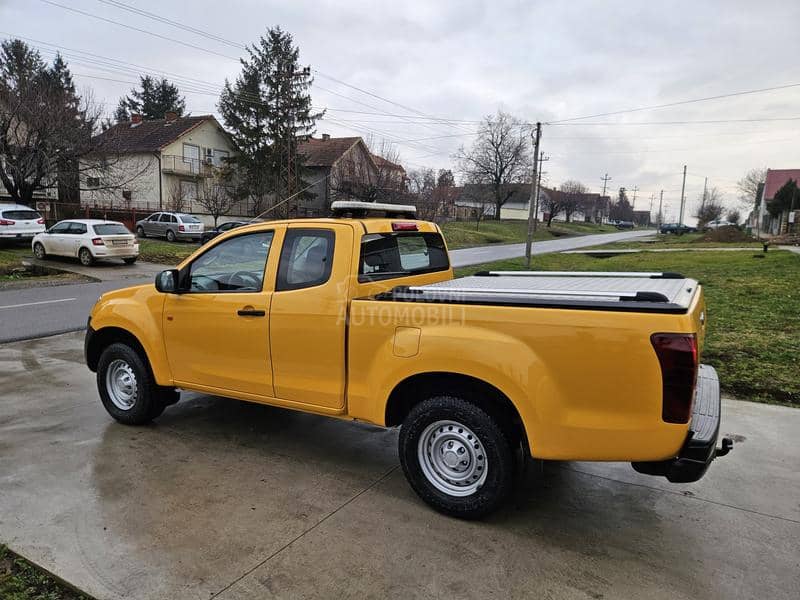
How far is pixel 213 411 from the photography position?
17.9 feet

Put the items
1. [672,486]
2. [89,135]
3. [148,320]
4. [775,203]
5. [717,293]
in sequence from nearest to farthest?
[672,486] → [148,320] → [717,293] → [89,135] → [775,203]

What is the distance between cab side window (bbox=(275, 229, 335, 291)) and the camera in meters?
3.91

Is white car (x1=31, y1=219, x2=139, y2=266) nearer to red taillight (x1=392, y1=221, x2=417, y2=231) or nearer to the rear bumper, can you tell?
red taillight (x1=392, y1=221, x2=417, y2=231)

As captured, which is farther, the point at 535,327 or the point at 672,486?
the point at 672,486

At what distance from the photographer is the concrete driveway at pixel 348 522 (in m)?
2.83

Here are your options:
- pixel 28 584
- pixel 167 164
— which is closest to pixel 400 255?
pixel 28 584

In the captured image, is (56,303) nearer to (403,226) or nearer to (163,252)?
(403,226)

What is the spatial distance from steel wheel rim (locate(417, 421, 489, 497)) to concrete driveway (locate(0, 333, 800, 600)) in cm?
23

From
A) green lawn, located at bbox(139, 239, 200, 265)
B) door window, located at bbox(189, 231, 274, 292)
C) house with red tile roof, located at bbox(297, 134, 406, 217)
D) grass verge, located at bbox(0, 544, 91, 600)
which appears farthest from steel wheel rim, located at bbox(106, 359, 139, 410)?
house with red tile roof, located at bbox(297, 134, 406, 217)

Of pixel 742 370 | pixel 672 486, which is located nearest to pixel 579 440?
pixel 672 486

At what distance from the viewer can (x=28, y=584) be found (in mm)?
2771

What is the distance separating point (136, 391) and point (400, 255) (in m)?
2.70

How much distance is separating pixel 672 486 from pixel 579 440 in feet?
4.91

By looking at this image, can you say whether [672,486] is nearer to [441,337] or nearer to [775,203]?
[441,337]
